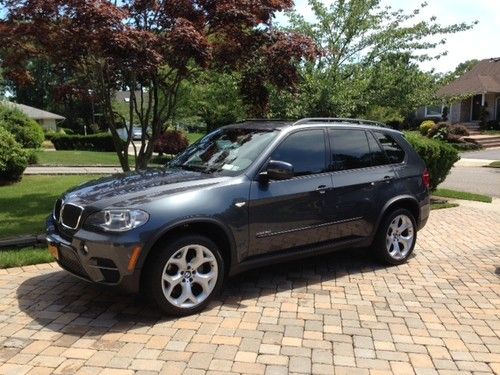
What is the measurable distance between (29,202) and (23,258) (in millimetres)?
4161

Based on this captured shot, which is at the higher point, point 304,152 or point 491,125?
point 304,152

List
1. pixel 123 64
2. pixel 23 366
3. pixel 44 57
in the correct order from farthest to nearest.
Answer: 1. pixel 44 57
2. pixel 123 64
3. pixel 23 366

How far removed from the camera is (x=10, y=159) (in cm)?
1209

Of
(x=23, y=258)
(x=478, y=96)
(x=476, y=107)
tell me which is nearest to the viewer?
(x=23, y=258)

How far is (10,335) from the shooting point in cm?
417

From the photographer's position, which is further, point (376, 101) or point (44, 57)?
point (376, 101)

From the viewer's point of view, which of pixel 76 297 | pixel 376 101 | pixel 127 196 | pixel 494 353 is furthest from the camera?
pixel 376 101

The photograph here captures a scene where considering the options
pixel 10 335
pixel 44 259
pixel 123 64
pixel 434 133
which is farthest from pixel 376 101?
pixel 434 133

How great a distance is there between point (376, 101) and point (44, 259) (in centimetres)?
852

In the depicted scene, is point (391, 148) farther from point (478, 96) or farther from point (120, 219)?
point (478, 96)

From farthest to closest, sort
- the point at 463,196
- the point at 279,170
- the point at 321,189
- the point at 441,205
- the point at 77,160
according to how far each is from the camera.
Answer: the point at 77,160
the point at 463,196
the point at 441,205
the point at 321,189
the point at 279,170

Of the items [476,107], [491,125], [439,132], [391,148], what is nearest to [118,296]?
[391,148]

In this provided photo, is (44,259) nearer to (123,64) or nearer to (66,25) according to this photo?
(123,64)

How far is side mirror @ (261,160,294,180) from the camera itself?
4.94m
